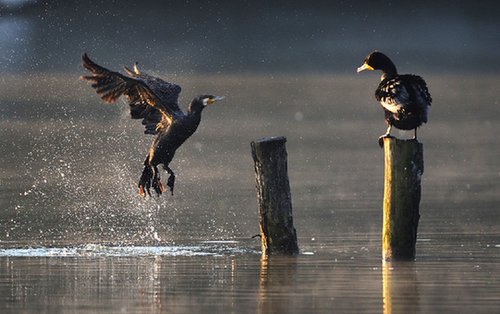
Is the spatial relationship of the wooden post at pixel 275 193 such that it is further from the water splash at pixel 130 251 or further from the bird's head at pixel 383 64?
the bird's head at pixel 383 64

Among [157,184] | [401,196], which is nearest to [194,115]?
[157,184]

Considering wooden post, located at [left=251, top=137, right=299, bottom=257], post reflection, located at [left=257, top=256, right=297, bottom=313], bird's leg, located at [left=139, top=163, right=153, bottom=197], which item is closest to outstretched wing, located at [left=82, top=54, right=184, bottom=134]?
bird's leg, located at [left=139, top=163, right=153, bottom=197]

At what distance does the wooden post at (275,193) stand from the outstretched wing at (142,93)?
1729 millimetres

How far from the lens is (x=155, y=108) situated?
797 inches

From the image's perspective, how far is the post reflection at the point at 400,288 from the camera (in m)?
14.4

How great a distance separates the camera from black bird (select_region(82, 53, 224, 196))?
19.4m

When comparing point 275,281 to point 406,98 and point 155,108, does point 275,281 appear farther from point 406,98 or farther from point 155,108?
point 155,108

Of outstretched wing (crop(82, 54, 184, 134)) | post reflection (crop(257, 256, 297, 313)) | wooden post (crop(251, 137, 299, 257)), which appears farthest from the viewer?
outstretched wing (crop(82, 54, 184, 134))

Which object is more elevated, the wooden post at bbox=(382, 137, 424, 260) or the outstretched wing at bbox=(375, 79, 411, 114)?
the outstretched wing at bbox=(375, 79, 411, 114)

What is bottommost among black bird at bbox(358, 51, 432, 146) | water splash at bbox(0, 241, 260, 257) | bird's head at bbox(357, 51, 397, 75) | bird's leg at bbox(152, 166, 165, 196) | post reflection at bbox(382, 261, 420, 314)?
post reflection at bbox(382, 261, 420, 314)

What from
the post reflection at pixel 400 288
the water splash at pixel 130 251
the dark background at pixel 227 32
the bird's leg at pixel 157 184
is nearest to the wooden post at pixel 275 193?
the water splash at pixel 130 251

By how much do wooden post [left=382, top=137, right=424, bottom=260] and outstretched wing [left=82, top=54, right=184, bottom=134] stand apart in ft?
9.92

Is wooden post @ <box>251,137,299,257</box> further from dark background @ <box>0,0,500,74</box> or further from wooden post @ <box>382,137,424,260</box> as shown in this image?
dark background @ <box>0,0,500,74</box>

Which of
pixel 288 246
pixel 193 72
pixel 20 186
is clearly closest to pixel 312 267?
pixel 288 246
